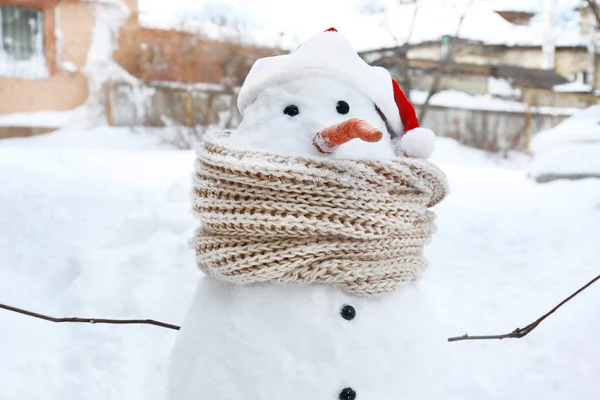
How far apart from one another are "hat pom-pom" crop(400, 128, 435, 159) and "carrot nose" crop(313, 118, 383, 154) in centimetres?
15

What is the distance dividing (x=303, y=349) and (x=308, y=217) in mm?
199

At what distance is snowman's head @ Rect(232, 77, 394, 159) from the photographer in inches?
36.3

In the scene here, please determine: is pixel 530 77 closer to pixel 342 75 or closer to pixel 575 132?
pixel 575 132

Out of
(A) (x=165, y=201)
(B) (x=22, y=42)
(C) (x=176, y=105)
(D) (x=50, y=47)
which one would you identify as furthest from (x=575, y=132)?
(B) (x=22, y=42)

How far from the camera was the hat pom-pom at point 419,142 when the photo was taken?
97 cm

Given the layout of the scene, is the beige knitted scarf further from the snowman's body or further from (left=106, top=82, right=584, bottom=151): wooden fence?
(left=106, top=82, right=584, bottom=151): wooden fence

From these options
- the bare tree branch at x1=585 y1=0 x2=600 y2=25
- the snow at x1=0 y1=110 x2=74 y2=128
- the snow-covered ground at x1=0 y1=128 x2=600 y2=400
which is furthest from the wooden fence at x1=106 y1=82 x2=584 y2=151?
the bare tree branch at x1=585 y1=0 x2=600 y2=25

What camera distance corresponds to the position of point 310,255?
0.88m

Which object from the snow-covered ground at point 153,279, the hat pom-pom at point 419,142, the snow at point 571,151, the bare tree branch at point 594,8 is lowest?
the snow-covered ground at point 153,279

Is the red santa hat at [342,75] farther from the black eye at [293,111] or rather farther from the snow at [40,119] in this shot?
the snow at [40,119]

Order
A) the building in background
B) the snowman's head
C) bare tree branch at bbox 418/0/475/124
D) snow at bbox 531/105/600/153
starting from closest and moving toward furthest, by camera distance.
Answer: the snowman's head → snow at bbox 531/105/600/153 → the building in background → bare tree branch at bbox 418/0/475/124

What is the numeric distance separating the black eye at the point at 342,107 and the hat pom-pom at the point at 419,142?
112 mm

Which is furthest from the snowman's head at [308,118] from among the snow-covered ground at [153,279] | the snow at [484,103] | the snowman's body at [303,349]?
the snow at [484,103]

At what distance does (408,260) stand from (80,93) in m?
3.58
